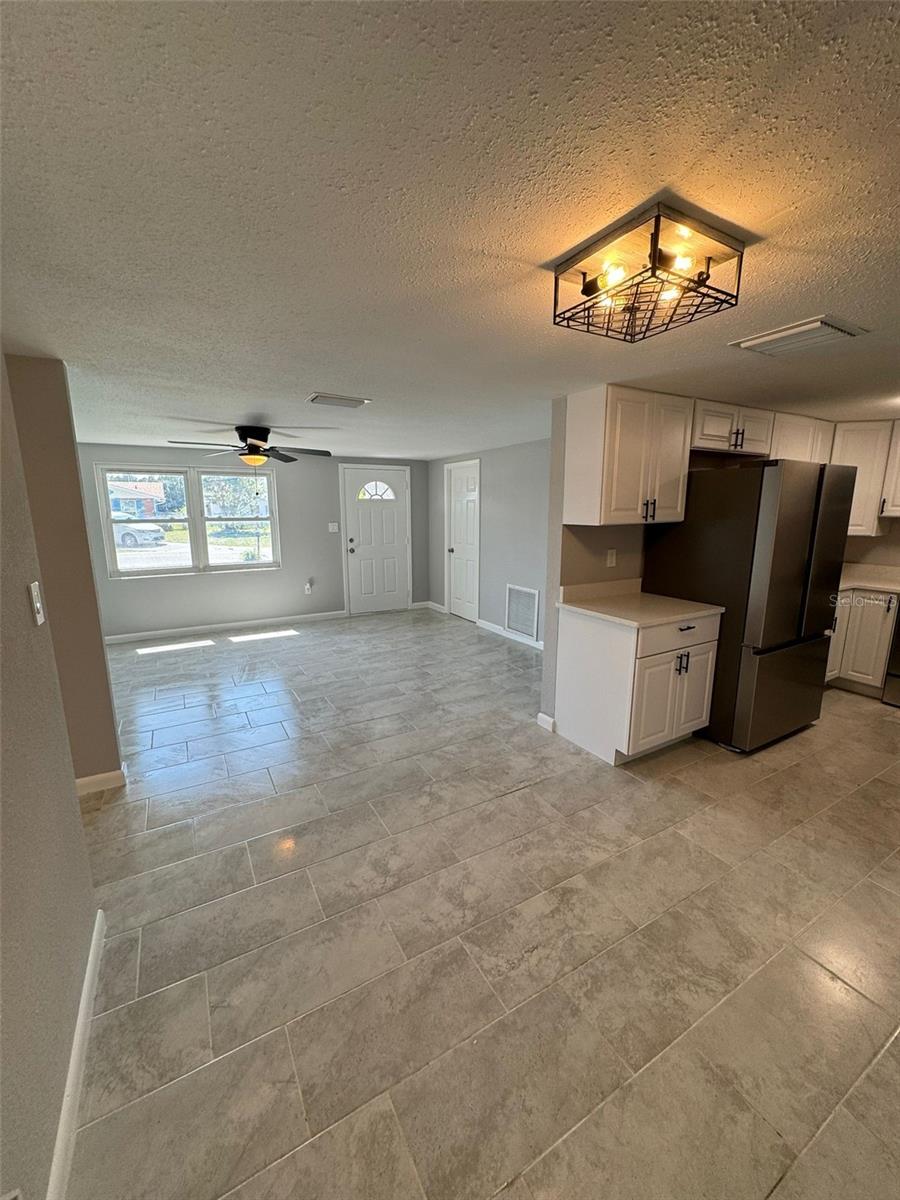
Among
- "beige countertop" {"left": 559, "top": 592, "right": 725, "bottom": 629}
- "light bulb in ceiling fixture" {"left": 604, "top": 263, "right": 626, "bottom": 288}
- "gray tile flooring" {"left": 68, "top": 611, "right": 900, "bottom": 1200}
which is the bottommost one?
"gray tile flooring" {"left": 68, "top": 611, "right": 900, "bottom": 1200}

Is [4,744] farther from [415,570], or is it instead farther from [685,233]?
[415,570]

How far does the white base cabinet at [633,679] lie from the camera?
286cm

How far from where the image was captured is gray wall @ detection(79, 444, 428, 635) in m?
5.48

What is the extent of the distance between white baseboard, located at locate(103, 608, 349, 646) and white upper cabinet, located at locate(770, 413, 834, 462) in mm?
5385

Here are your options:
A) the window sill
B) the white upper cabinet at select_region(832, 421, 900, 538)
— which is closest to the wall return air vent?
the white upper cabinet at select_region(832, 421, 900, 538)

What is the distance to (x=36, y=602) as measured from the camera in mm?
1629

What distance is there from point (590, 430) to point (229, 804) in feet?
10.0

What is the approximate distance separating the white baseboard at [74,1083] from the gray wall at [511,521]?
4091 millimetres

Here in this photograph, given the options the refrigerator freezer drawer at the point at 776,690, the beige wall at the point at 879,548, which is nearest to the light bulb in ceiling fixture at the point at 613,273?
the refrigerator freezer drawer at the point at 776,690

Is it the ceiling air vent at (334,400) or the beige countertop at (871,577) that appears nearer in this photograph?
the ceiling air vent at (334,400)

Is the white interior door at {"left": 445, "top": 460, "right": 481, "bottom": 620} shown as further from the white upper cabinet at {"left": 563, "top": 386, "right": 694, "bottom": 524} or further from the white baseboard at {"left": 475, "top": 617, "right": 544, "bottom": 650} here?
the white upper cabinet at {"left": 563, "top": 386, "right": 694, "bottom": 524}

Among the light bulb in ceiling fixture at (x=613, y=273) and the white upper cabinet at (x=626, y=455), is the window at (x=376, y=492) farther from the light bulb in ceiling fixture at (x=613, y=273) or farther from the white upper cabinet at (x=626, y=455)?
the light bulb in ceiling fixture at (x=613, y=273)

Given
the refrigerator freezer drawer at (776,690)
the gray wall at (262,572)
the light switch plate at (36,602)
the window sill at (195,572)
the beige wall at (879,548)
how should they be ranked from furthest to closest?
the window sill at (195,572) < the gray wall at (262,572) < the beige wall at (879,548) < the refrigerator freezer drawer at (776,690) < the light switch plate at (36,602)

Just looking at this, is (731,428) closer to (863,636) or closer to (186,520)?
(863,636)
